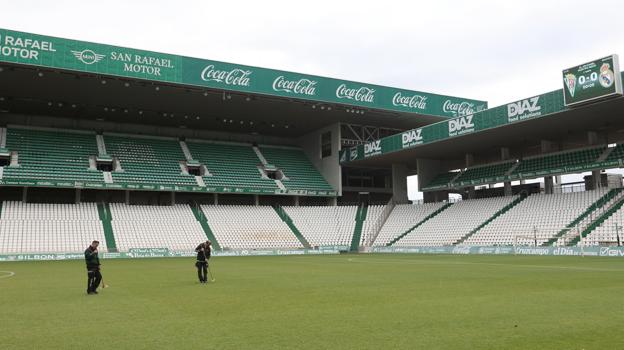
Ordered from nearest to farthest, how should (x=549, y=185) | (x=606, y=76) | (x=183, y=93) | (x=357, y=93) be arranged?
(x=606, y=76), (x=549, y=185), (x=183, y=93), (x=357, y=93)

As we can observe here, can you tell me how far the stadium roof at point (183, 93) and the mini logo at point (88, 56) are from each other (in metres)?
0.03

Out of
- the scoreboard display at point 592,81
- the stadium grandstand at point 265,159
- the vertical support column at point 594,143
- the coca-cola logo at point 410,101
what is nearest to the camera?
the scoreboard display at point 592,81

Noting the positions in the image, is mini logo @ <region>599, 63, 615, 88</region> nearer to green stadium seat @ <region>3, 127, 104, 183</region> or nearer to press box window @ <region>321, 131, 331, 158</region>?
press box window @ <region>321, 131, 331, 158</region>

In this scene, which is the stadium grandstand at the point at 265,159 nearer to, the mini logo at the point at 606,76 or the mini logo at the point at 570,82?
the mini logo at the point at 606,76

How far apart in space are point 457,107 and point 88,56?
34.6 metres

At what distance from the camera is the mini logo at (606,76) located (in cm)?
3130

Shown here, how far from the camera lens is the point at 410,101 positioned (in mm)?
50969

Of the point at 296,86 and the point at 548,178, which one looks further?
the point at 296,86

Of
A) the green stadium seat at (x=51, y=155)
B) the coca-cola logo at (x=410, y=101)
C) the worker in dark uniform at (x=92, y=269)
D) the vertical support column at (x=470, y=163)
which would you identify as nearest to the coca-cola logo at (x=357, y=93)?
the coca-cola logo at (x=410, y=101)

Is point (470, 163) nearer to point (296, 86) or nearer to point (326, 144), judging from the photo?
point (326, 144)

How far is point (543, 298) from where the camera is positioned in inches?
464

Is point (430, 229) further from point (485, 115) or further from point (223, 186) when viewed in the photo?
point (223, 186)

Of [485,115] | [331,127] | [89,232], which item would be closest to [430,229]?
[485,115]

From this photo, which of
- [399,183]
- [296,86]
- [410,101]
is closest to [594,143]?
[410,101]
